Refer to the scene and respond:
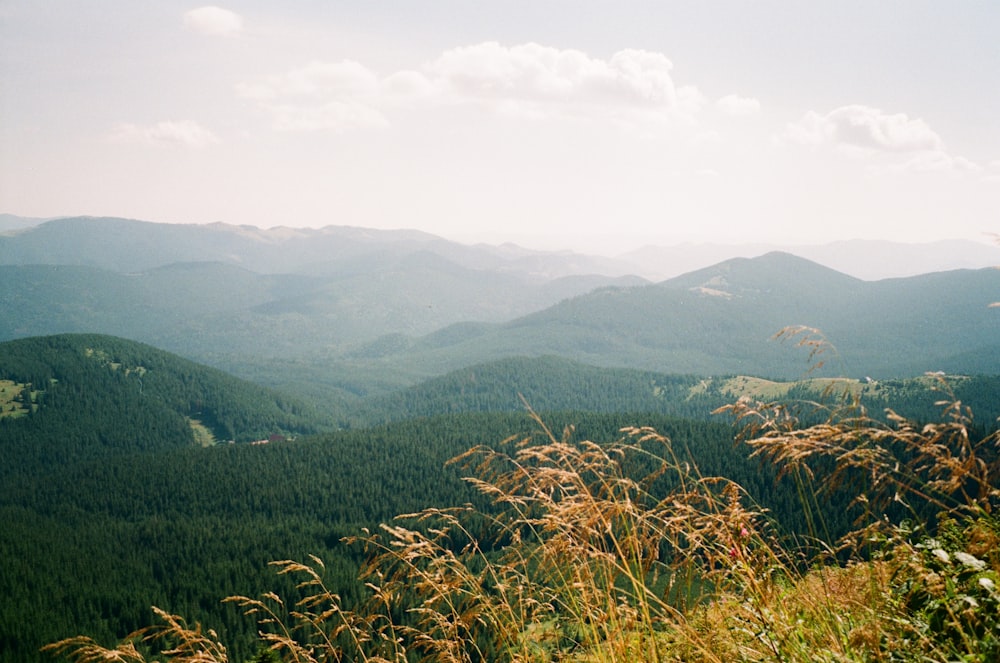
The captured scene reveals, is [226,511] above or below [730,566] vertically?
below

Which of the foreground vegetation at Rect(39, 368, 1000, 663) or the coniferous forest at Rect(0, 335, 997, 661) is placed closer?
the foreground vegetation at Rect(39, 368, 1000, 663)

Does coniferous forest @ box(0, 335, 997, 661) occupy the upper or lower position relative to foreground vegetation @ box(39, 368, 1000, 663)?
lower

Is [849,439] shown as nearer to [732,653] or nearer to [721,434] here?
[732,653]

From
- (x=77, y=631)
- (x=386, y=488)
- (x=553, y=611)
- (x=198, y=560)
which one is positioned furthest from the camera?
(x=386, y=488)

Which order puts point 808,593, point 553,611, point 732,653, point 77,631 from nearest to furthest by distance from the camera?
1. point 732,653
2. point 808,593
3. point 553,611
4. point 77,631

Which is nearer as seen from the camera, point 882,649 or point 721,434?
point 882,649

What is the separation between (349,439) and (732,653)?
15163 cm

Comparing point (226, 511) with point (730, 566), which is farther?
point (226, 511)

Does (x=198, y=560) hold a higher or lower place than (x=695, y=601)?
lower

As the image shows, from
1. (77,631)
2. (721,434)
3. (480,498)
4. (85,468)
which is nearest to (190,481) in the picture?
(85,468)

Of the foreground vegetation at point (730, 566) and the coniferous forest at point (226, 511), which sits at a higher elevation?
the foreground vegetation at point (730, 566)

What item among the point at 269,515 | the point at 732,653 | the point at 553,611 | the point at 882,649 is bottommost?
the point at 269,515

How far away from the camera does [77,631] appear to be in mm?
72500

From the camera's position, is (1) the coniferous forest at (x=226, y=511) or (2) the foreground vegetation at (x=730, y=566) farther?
(1) the coniferous forest at (x=226, y=511)
